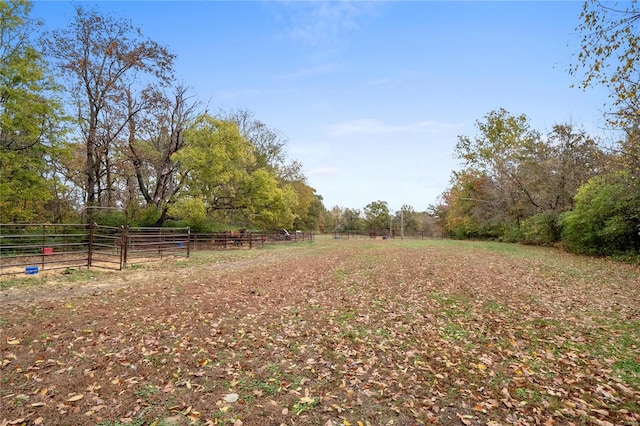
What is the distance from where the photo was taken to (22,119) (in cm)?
1531

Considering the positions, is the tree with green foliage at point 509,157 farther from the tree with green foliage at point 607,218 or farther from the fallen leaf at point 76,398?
the fallen leaf at point 76,398

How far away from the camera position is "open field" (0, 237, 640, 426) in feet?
10.8

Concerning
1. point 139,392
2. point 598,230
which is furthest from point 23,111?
point 598,230

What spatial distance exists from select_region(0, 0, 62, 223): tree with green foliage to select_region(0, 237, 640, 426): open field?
1081 centimetres

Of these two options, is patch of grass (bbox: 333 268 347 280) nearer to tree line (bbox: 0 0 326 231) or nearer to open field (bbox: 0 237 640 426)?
open field (bbox: 0 237 640 426)

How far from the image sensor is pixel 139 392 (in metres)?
3.58

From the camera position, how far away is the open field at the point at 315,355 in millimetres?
3305

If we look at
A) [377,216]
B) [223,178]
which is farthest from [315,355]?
[377,216]

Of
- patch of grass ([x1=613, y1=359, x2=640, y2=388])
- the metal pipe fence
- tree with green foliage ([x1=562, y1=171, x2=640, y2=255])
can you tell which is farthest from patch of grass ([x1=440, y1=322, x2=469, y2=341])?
tree with green foliage ([x1=562, y1=171, x2=640, y2=255])

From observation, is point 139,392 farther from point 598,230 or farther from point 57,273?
point 598,230

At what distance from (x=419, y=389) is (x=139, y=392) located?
3.25 m

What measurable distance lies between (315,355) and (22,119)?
62.9ft

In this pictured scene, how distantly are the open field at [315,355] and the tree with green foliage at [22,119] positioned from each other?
10.8 m

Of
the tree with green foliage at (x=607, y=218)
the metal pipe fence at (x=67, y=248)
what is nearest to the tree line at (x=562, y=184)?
the tree with green foliage at (x=607, y=218)
